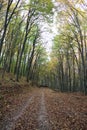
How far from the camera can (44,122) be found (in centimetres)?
922

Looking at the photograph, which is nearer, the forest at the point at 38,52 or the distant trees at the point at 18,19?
the forest at the point at 38,52

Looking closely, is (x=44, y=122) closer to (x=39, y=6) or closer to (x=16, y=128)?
(x=16, y=128)

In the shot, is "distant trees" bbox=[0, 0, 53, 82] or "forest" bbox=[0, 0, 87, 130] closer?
"forest" bbox=[0, 0, 87, 130]

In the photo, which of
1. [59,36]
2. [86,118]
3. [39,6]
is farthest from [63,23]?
[86,118]

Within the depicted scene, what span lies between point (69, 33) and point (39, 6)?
9988mm

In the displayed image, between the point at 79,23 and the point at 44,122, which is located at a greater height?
the point at 79,23


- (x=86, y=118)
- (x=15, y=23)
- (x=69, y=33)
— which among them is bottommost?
(x=86, y=118)

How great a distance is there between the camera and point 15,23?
30594 mm

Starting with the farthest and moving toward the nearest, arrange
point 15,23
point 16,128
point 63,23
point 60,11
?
1. point 15,23
2. point 63,23
3. point 60,11
4. point 16,128

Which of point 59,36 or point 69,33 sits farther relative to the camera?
point 59,36

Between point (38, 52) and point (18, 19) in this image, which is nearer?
point (18, 19)

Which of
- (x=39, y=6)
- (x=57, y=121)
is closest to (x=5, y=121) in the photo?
(x=57, y=121)

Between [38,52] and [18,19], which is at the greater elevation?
[18,19]

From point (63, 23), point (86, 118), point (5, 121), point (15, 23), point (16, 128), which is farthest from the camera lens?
point (15, 23)
